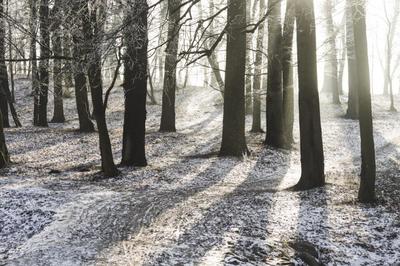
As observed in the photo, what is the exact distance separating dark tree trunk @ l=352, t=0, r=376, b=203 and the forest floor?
706 mm

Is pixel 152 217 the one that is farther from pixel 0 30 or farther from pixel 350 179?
pixel 0 30

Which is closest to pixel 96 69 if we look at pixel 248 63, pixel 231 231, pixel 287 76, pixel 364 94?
pixel 231 231

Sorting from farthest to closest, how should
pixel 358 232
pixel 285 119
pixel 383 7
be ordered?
pixel 383 7
pixel 285 119
pixel 358 232

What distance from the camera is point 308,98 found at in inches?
434

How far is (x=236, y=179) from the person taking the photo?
13336 mm

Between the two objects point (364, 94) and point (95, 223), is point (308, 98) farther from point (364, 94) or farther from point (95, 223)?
point (95, 223)

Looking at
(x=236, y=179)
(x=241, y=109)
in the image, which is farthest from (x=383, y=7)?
(x=236, y=179)

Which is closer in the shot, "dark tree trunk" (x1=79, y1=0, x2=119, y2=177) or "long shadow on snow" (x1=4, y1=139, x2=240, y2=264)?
"long shadow on snow" (x1=4, y1=139, x2=240, y2=264)

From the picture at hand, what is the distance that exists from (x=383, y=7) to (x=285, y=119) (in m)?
19.1

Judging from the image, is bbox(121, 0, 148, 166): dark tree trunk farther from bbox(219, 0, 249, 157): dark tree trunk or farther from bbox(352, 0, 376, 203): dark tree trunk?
bbox(352, 0, 376, 203): dark tree trunk

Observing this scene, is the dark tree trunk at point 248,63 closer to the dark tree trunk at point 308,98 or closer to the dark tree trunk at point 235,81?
the dark tree trunk at point 235,81

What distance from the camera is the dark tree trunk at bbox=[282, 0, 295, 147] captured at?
17.2 m

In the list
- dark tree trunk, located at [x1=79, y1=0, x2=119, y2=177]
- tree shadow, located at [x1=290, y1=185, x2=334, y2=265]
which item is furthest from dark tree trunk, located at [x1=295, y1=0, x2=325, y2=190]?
dark tree trunk, located at [x1=79, y1=0, x2=119, y2=177]

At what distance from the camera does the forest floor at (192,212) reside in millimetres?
7594
